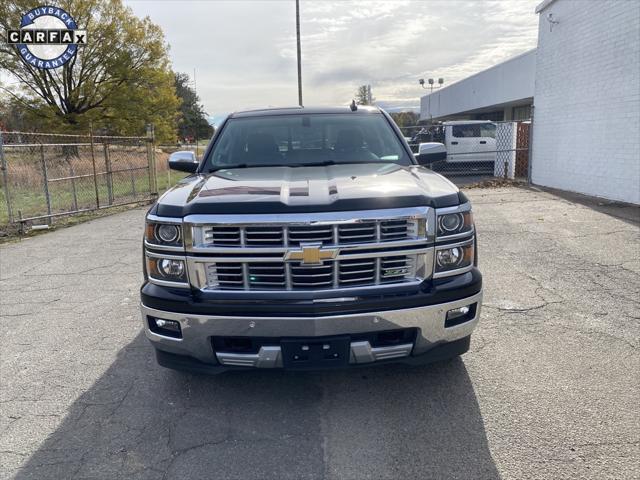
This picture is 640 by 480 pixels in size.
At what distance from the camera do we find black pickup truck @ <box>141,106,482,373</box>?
2.74 m

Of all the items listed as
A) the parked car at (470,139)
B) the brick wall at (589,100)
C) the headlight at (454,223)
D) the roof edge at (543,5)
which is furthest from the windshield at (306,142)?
the parked car at (470,139)

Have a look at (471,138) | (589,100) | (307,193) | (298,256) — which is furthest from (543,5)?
(298,256)

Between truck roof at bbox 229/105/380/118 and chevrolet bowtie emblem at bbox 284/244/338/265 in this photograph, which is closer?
chevrolet bowtie emblem at bbox 284/244/338/265

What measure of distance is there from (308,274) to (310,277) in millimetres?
20

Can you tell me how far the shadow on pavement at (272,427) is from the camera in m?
2.54

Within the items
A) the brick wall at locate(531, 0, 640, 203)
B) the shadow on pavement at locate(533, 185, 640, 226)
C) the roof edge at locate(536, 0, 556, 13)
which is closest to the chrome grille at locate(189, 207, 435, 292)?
the shadow on pavement at locate(533, 185, 640, 226)

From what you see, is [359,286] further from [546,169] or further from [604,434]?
[546,169]

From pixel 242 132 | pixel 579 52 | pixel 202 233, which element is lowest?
pixel 202 233

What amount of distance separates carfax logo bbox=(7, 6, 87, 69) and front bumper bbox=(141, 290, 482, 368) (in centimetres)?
2007

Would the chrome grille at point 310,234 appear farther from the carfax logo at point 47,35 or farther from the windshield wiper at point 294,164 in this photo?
the carfax logo at point 47,35

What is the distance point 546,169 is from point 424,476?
13.0m

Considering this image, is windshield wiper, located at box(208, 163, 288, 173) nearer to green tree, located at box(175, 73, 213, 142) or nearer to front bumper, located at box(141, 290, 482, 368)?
front bumper, located at box(141, 290, 482, 368)

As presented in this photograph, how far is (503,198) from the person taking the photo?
12141 mm

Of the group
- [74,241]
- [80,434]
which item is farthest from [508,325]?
[74,241]
